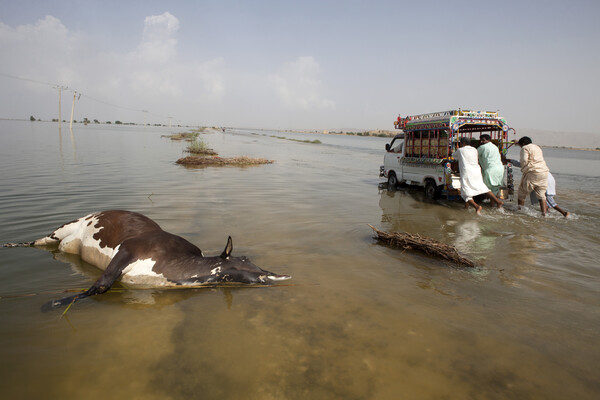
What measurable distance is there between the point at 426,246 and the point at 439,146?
6801 mm

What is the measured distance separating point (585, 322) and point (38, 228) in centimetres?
877

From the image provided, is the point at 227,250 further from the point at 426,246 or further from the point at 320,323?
the point at 426,246

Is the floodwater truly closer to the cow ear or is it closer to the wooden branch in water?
the wooden branch in water

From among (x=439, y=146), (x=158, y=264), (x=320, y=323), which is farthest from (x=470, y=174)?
(x=158, y=264)

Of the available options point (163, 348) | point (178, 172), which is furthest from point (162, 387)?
point (178, 172)

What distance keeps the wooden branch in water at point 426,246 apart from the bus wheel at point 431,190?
578cm

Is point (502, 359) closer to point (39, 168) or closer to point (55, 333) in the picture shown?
point (55, 333)

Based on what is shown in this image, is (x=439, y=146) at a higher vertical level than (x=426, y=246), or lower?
higher

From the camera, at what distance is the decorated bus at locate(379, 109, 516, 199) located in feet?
34.7

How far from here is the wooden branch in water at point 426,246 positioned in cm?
538

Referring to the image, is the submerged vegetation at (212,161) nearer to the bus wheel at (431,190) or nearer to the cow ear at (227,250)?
the bus wheel at (431,190)

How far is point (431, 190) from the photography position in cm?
1169

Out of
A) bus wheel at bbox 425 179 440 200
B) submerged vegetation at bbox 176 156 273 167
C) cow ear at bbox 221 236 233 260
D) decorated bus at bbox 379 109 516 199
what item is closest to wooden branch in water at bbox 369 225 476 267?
cow ear at bbox 221 236 233 260

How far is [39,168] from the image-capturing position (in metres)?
14.0
